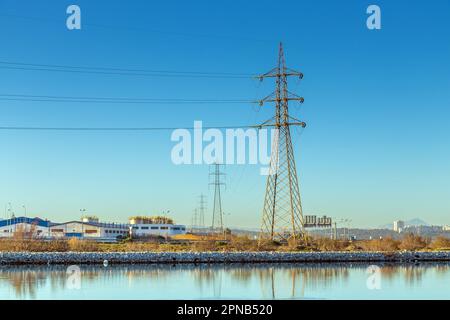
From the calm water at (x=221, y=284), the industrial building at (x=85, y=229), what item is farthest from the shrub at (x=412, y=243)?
the industrial building at (x=85, y=229)

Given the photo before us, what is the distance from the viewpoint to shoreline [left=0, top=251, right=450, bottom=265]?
38.3m

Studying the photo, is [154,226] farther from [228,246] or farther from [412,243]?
[412,243]

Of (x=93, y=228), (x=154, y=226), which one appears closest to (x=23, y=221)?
(x=93, y=228)

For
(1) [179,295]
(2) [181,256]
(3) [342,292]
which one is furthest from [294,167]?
(1) [179,295]

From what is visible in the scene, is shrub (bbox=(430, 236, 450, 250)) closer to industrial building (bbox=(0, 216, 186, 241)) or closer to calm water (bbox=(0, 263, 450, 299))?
calm water (bbox=(0, 263, 450, 299))

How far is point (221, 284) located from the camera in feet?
82.3

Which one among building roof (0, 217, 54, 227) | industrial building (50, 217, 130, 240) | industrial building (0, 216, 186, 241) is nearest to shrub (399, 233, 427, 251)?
industrial building (0, 216, 186, 241)

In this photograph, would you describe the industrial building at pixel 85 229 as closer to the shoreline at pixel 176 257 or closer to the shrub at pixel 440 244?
the shoreline at pixel 176 257

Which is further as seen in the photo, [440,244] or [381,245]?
[440,244]

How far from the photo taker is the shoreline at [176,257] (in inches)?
1507

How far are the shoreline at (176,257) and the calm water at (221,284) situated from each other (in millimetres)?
4796

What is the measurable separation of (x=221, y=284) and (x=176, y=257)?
50.9ft
